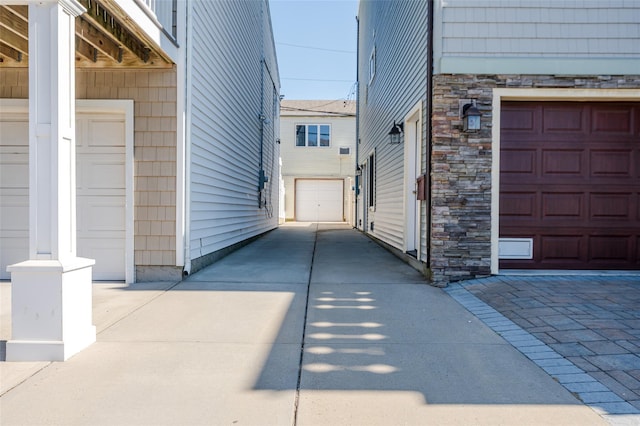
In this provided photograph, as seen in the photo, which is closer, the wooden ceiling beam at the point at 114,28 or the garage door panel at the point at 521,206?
the wooden ceiling beam at the point at 114,28

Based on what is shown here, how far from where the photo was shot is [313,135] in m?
20.2

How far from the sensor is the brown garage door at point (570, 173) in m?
5.06

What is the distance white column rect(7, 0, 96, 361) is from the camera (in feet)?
9.14

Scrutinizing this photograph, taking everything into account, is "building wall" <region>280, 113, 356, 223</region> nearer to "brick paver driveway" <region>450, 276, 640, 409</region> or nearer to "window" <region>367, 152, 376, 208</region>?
"window" <region>367, 152, 376, 208</region>

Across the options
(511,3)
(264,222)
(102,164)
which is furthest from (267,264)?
(264,222)

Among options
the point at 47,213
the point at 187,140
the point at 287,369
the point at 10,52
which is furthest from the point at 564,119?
the point at 10,52

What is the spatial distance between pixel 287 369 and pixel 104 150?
3.90 m

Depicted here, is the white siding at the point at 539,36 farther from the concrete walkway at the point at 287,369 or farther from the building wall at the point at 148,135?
the building wall at the point at 148,135

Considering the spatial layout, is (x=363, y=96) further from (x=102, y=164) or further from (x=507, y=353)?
(x=507, y=353)

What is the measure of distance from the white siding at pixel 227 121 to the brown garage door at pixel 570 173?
399 centimetres

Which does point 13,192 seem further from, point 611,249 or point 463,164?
point 611,249

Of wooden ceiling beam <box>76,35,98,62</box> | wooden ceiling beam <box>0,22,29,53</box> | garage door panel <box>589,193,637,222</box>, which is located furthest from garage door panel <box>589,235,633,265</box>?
wooden ceiling beam <box>0,22,29,53</box>

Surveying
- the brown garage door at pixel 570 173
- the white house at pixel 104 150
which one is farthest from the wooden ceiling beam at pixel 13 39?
the brown garage door at pixel 570 173

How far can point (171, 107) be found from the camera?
198 inches
